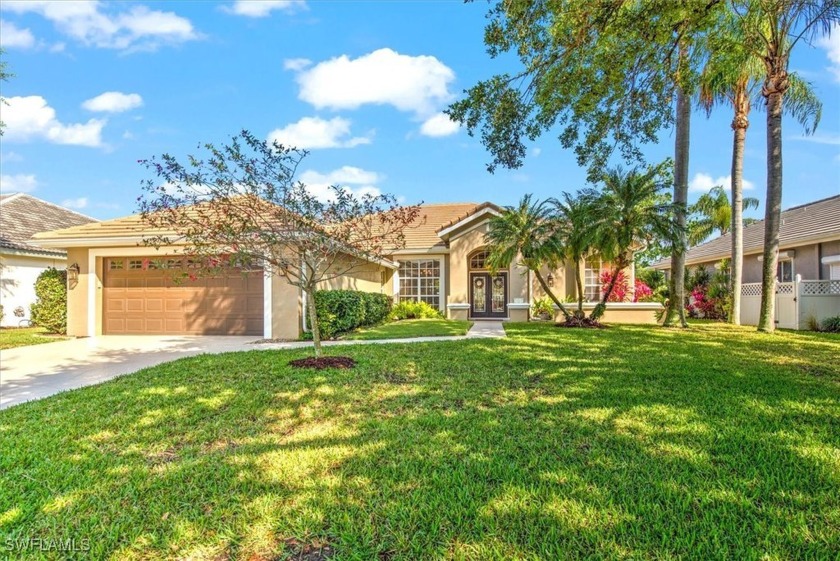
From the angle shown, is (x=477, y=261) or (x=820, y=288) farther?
(x=477, y=261)

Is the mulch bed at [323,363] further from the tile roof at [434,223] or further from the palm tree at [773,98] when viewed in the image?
the palm tree at [773,98]

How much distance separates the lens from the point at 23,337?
14.2 meters

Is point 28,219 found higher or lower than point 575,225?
higher

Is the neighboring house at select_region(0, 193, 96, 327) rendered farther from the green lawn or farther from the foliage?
the foliage

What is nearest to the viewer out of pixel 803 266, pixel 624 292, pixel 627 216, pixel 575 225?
pixel 627 216

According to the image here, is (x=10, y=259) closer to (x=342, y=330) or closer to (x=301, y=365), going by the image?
(x=342, y=330)

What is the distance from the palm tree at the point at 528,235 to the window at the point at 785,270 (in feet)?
38.9

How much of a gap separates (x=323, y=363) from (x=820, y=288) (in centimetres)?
1800

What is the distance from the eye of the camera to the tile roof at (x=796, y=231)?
17638 mm

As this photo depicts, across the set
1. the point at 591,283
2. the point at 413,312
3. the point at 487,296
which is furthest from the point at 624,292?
the point at 413,312

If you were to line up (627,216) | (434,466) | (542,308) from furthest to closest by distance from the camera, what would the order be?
(542,308), (627,216), (434,466)

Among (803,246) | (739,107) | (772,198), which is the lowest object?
(803,246)

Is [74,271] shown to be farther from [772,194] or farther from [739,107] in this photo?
[739,107]

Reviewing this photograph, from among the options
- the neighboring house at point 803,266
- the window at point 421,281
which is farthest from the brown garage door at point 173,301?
the neighboring house at point 803,266
